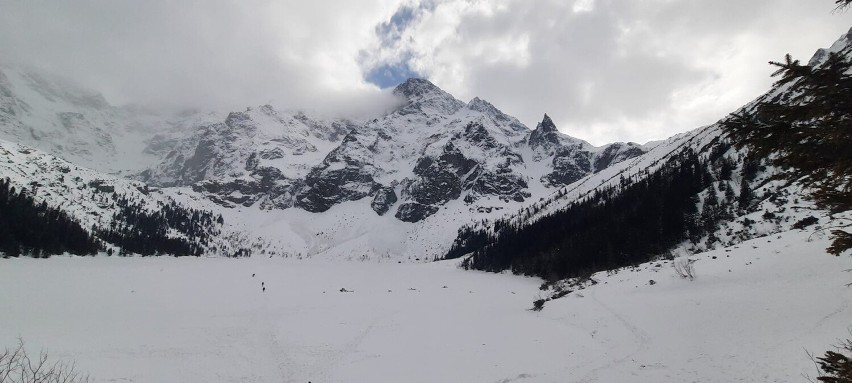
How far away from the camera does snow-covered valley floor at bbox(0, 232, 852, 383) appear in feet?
62.6

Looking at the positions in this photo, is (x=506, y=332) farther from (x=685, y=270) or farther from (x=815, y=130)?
(x=815, y=130)

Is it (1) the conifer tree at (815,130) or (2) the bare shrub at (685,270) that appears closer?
(1) the conifer tree at (815,130)

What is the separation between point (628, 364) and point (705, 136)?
149 m

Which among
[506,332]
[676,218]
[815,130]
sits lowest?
[506,332]

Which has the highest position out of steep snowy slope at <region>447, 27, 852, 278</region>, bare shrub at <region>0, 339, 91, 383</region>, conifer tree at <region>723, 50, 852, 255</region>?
steep snowy slope at <region>447, 27, 852, 278</region>

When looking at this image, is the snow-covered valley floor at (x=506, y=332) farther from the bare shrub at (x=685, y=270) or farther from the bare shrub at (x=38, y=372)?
the bare shrub at (x=38, y=372)

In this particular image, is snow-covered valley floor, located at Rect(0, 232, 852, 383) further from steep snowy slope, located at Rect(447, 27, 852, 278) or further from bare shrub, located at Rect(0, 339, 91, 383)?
steep snowy slope, located at Rect(447, 27, 852, 278)

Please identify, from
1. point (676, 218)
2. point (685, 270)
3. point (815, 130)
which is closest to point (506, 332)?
point (685, 270)

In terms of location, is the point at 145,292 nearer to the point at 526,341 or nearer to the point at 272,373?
the point at 272,373

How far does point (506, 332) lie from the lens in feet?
103

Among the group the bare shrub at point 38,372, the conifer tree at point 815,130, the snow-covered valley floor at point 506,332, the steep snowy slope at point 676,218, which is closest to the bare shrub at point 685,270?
the snow-covered valley floor at point 506,332

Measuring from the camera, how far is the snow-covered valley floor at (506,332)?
1908 cm

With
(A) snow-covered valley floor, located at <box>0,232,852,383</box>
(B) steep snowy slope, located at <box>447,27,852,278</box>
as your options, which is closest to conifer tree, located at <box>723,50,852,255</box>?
(A) snow-covered valley floor, located at <box>0,232,852,383</box>

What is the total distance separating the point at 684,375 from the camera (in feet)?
57.1
